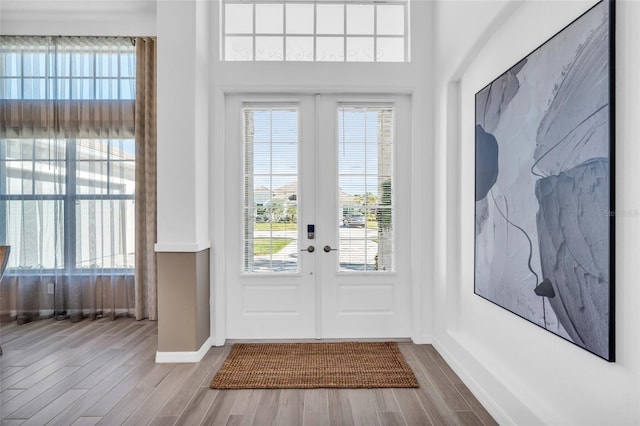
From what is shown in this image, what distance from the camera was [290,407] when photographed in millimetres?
2428

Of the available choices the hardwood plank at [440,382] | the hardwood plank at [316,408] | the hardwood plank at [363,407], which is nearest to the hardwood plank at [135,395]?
the hardwood plank at [316,408]

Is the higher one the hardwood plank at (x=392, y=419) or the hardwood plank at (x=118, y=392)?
the hardwood plank at (x=392, y=419)

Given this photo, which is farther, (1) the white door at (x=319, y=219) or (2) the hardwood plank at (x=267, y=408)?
(1) the white door at (x=319, y=219)

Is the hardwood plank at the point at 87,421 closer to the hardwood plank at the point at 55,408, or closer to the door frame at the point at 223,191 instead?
the hardwood plank at the point at 55,408

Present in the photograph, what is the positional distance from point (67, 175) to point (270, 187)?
2386 mm

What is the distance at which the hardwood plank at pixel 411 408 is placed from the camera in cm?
225

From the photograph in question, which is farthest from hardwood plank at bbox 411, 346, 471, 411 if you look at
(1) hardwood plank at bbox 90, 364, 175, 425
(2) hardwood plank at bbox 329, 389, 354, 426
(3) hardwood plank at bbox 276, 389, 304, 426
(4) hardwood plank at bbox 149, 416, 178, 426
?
(1) hardwood plank at bbox 90, 364, 175, 425

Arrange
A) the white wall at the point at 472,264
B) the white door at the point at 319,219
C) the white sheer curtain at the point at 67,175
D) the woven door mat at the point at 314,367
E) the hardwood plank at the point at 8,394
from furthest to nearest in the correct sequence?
the white sheer curtain at the point at 67,175 → the white door at the point at 319,219 → the woven door mat at the point at 314,367 → the hardwood plank at the point at 8,394 → the white wall at the point at 472,264

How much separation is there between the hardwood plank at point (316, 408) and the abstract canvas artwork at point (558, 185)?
123cm

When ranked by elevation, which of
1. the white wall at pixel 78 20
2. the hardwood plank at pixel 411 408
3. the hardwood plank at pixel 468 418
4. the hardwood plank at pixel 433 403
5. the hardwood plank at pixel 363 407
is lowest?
the hardwood plank at pixel 363 407

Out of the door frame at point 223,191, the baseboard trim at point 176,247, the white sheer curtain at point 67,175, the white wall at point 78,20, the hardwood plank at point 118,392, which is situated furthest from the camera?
the white sheer curtain at point 67,175

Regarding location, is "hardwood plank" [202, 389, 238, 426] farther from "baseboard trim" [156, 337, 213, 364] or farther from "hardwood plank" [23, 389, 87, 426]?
"hardwood plank" [23, 389, 87, 426]

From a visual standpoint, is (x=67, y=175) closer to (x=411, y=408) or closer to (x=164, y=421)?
(x=164, y=421)

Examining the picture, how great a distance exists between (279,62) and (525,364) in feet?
9.92
